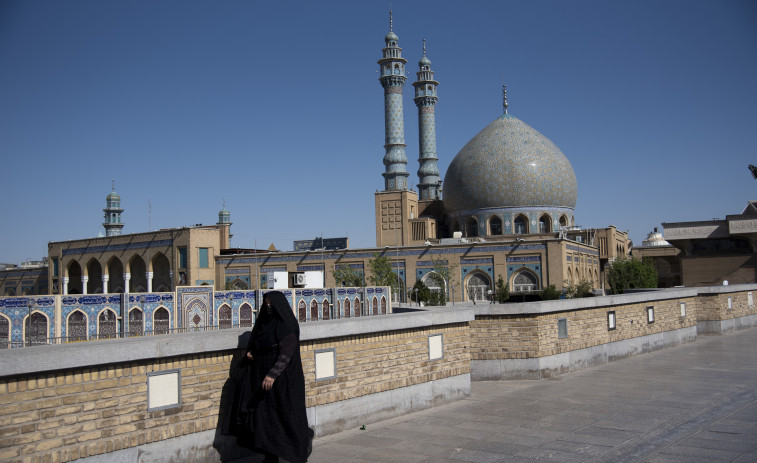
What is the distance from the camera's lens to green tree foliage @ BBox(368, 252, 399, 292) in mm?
35344

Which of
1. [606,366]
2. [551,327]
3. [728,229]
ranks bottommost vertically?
[606,366]

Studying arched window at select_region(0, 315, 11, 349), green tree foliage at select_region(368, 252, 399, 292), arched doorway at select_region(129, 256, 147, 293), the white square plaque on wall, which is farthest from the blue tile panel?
the white square plaque on wall

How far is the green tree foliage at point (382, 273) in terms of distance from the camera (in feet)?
116

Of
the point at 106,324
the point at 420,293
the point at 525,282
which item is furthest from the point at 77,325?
the point at 525,282

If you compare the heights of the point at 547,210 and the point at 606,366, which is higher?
the point at 547,210

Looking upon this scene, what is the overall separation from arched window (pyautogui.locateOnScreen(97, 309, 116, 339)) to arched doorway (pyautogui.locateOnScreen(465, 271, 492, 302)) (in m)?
21.9

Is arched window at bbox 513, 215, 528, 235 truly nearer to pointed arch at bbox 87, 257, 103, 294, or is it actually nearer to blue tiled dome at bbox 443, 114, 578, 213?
blue tiled dome at bbox 443, 114, 578, 213

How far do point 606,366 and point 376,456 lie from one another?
21.0 ft

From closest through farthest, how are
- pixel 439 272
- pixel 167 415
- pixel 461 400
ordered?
1. pixel 167 415
2. pixel 461 400
3. pixel 439 272

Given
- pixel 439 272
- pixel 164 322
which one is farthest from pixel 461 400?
pixel 439 272

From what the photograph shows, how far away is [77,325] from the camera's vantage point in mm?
14805

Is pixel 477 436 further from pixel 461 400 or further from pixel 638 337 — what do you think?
pixel 638 337

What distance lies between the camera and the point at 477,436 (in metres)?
6.33

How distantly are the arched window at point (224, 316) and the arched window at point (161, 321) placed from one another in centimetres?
209
